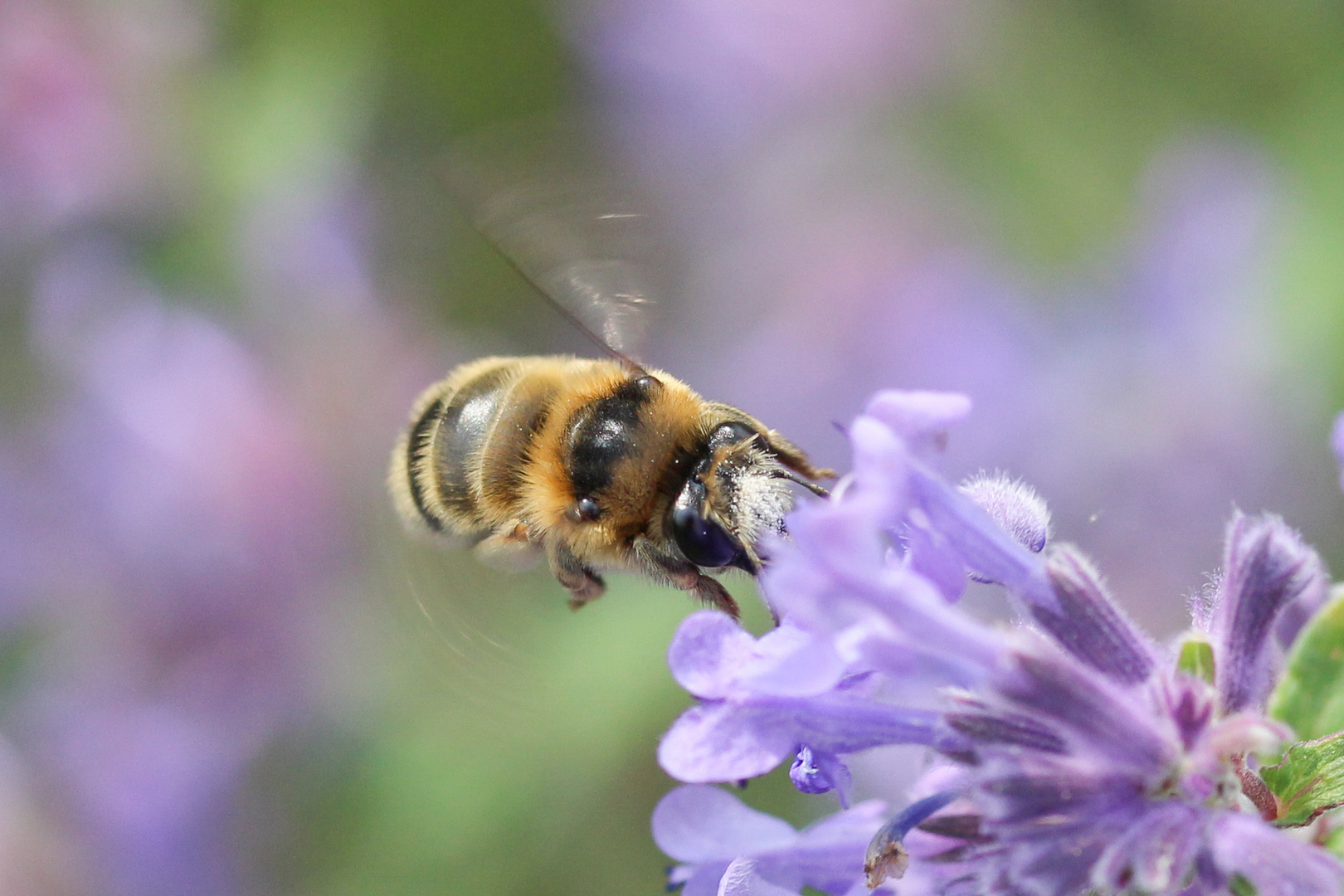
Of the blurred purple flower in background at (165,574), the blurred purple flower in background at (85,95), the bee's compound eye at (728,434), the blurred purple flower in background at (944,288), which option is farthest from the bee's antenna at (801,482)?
the blurred purple flower in background at (85,95)

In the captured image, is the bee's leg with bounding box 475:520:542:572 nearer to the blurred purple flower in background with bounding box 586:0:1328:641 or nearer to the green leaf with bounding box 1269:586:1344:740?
the green leaf with bounding box 1269:586:1344:740

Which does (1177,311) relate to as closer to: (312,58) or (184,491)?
(312,58)

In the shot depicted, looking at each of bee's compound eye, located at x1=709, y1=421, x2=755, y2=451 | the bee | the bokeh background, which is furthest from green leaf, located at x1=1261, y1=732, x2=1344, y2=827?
the bokeh background

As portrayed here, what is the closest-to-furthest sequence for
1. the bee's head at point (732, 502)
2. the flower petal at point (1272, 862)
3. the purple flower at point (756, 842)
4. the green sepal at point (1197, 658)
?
1. the flower petal at point (1272, 862)
2. the green sepal at point (1197, 658)
3. the purple flower at point (756, 842)
4. the bee's head at point (732, 502)

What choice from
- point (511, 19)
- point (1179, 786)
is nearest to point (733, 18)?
point (511, 19)

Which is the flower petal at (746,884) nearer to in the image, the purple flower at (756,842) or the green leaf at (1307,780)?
the purple flower at (756,842)

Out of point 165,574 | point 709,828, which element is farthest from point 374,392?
point 709,828

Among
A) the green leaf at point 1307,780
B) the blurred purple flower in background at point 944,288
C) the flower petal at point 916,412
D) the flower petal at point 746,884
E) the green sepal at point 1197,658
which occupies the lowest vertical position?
the blurred purple flower in background at point 944,288

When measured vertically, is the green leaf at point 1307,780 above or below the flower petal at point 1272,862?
below
